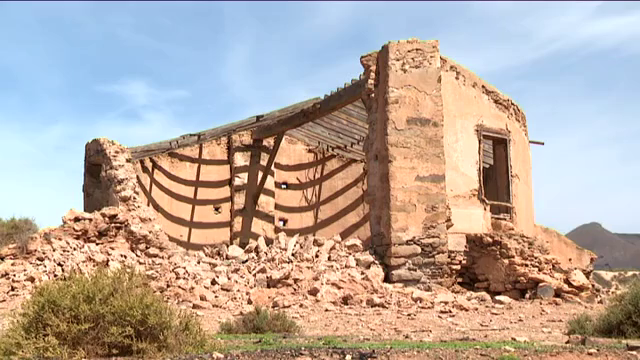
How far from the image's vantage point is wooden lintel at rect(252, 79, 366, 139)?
14.3m

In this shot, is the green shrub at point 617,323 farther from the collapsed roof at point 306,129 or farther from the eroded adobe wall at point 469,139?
the collapsed roof at point 306,129

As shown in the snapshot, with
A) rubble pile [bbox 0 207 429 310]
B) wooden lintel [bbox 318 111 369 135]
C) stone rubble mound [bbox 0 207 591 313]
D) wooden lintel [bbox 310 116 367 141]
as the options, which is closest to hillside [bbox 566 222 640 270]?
wooden lintel [bbox 310 116 367 141]

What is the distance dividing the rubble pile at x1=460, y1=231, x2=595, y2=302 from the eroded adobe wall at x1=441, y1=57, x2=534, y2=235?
0.59 meters

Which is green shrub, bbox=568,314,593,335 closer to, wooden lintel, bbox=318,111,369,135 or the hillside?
wooden lintel, bbox=318,111,369,135

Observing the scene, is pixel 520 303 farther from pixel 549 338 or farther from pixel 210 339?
pixel 210 339

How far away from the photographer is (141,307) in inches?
269

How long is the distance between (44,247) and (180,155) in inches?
211

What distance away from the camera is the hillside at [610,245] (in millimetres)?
45219

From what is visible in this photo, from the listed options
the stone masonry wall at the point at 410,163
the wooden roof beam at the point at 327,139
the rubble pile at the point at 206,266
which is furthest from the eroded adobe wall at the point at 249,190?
the stone masonry wall at the point at 410,163

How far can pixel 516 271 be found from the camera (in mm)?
12656

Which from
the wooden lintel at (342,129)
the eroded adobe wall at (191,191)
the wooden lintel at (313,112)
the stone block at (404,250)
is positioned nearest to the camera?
the stone block at (404,250)

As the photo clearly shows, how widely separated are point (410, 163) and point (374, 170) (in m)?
0.78

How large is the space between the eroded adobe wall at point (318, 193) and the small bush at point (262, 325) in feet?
28.6

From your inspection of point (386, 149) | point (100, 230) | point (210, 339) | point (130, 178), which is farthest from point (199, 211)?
point (210, 339)
